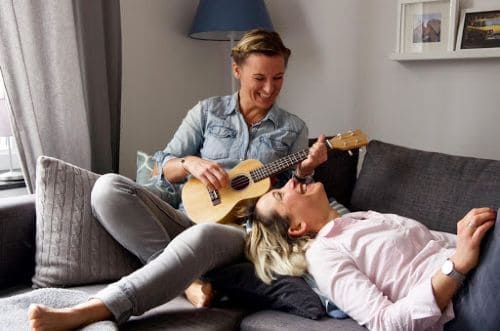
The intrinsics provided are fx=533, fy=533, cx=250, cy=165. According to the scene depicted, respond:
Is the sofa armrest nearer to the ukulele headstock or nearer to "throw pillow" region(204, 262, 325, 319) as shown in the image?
"throw pillow" region(204, 262, 325, 319)

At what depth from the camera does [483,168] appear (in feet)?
5.56

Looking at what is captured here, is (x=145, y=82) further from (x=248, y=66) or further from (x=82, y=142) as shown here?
(x=248, y=66)

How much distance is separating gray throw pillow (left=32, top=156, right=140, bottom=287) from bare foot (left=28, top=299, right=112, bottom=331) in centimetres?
36

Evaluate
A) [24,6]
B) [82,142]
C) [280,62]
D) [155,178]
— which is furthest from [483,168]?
[24,6]

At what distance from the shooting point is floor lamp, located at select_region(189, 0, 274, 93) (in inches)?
94.4

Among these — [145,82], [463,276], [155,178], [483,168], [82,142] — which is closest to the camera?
[463,276]

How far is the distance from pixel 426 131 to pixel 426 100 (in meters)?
0.13

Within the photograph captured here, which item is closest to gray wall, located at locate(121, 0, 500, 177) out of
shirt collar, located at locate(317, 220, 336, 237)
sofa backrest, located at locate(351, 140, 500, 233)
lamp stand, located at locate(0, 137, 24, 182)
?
sofa backrest, located at locate(351, 140, 500, 233)

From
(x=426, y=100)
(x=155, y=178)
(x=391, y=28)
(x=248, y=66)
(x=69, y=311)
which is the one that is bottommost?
(x=69, y=311)

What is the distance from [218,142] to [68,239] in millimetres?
623

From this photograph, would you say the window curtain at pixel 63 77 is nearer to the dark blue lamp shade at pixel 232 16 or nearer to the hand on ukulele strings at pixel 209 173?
the dark blue lamp shade at pixel 232 16

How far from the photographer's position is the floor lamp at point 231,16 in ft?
7.87

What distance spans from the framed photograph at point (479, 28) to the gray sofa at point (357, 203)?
538mm

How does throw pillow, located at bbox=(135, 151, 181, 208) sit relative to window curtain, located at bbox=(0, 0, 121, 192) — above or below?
below
